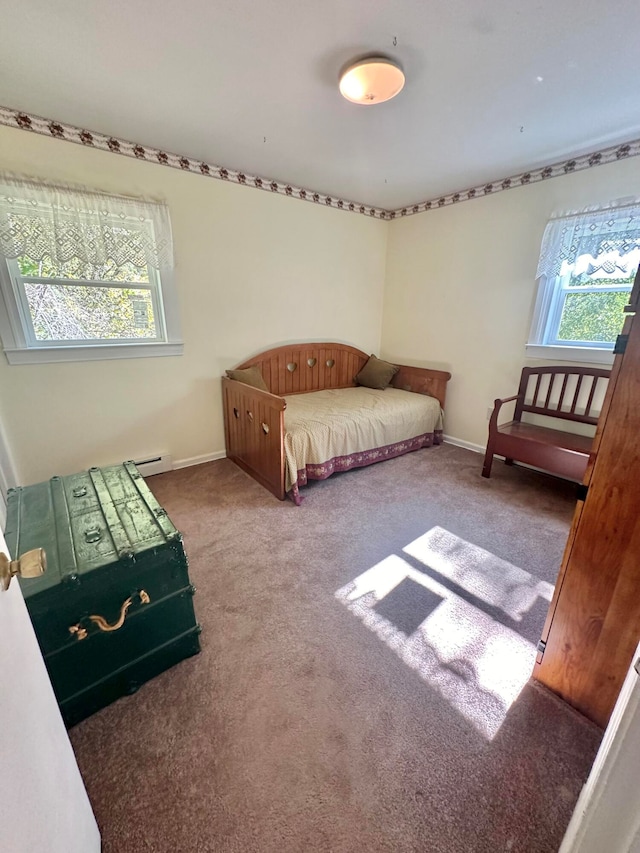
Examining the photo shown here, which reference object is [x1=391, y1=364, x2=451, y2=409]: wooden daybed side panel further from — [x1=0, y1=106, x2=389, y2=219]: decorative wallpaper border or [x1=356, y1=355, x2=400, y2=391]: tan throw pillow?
[x1=0, y1=106, x2=389, y2=219]: decorative wallpaper border

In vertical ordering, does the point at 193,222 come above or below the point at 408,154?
below

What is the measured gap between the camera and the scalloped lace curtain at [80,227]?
208 cm

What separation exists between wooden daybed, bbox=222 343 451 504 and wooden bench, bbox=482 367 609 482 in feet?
2.47

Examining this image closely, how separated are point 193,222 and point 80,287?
964 mm

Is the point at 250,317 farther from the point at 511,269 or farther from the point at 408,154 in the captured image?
the point at 511,269

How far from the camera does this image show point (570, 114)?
1989mm

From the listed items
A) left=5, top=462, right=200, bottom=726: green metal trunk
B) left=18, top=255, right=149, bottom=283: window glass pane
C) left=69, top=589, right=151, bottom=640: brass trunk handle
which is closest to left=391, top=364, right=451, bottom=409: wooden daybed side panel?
left=18, top=255, right=149, bottom=283: window glass pane

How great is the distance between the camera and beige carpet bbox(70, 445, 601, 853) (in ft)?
3.16

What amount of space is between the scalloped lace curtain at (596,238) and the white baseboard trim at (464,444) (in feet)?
5.26

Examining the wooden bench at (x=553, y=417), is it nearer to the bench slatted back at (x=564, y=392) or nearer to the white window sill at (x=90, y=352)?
the bench slatted back at (x=564, y=392)

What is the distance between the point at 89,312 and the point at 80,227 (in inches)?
21.0

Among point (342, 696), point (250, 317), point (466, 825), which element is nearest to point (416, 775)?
point (466, 825)

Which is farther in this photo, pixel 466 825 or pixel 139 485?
pixel 139 485

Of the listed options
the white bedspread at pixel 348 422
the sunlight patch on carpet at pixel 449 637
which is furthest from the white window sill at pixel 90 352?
the sunlight patch on carpet at pixel 449 637
